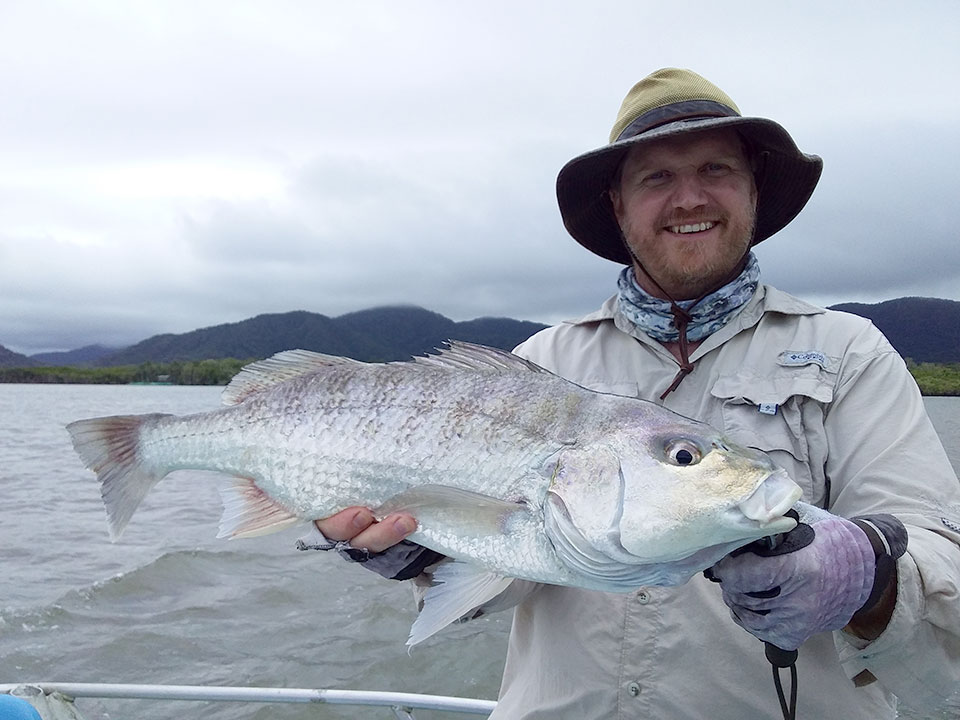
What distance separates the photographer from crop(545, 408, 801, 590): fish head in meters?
1.94

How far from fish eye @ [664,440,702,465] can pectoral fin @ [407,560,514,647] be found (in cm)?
74

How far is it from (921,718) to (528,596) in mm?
5792

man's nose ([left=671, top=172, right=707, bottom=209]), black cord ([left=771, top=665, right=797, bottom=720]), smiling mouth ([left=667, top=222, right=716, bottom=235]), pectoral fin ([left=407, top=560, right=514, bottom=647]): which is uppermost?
man's nose ([left=671, top=172, right=707, bottom=209])

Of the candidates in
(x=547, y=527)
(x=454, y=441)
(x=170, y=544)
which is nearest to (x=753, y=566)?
(x=547, y=527)

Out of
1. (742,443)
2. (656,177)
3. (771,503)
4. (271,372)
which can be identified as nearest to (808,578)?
(771,503)

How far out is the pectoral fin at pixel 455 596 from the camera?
8.07 ft

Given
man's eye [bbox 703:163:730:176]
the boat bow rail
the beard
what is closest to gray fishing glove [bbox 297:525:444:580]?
the boat bow rail

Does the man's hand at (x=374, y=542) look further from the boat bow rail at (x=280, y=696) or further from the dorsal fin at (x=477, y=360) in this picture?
the boat bow rail at (x=280, y=696)

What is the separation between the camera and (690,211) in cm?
318

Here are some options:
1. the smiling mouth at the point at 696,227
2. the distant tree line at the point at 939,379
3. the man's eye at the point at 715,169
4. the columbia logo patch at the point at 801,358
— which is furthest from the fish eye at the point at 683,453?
the distant tree line at the point at 939,379

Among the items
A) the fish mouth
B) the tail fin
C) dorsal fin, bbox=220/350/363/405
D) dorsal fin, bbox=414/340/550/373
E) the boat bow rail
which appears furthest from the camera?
the boat bow rail

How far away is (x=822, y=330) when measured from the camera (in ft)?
9.78

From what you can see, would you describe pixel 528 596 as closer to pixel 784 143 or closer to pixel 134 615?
pixel 784 143

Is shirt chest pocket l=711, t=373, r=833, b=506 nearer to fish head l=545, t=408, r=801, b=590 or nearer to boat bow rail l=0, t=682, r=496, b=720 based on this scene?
fish head l=545, t=408, r=801, b=590
